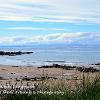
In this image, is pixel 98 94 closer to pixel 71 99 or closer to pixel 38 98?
pixel 71 99

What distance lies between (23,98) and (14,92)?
0.35 meters

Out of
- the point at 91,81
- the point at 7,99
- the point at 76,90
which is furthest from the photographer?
the point at 91,81

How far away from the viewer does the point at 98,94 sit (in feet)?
32.0

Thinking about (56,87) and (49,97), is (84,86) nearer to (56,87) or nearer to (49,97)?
(56,87)

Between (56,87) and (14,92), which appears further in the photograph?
(56,87)

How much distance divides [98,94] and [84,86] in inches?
32.4

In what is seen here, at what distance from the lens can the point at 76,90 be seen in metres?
10.4

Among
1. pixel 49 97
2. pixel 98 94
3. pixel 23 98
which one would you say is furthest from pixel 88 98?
pixel 23 98

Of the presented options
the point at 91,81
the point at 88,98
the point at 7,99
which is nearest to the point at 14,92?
the point at 7,99

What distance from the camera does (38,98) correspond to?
30.5ft

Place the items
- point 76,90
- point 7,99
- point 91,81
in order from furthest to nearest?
point 91,81 < point 76,90 < point 7,99

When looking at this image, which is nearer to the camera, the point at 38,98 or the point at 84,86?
the point at 38,98

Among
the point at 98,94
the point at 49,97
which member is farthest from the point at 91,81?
the point at 49,97

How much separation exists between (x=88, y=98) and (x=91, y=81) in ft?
5.46
